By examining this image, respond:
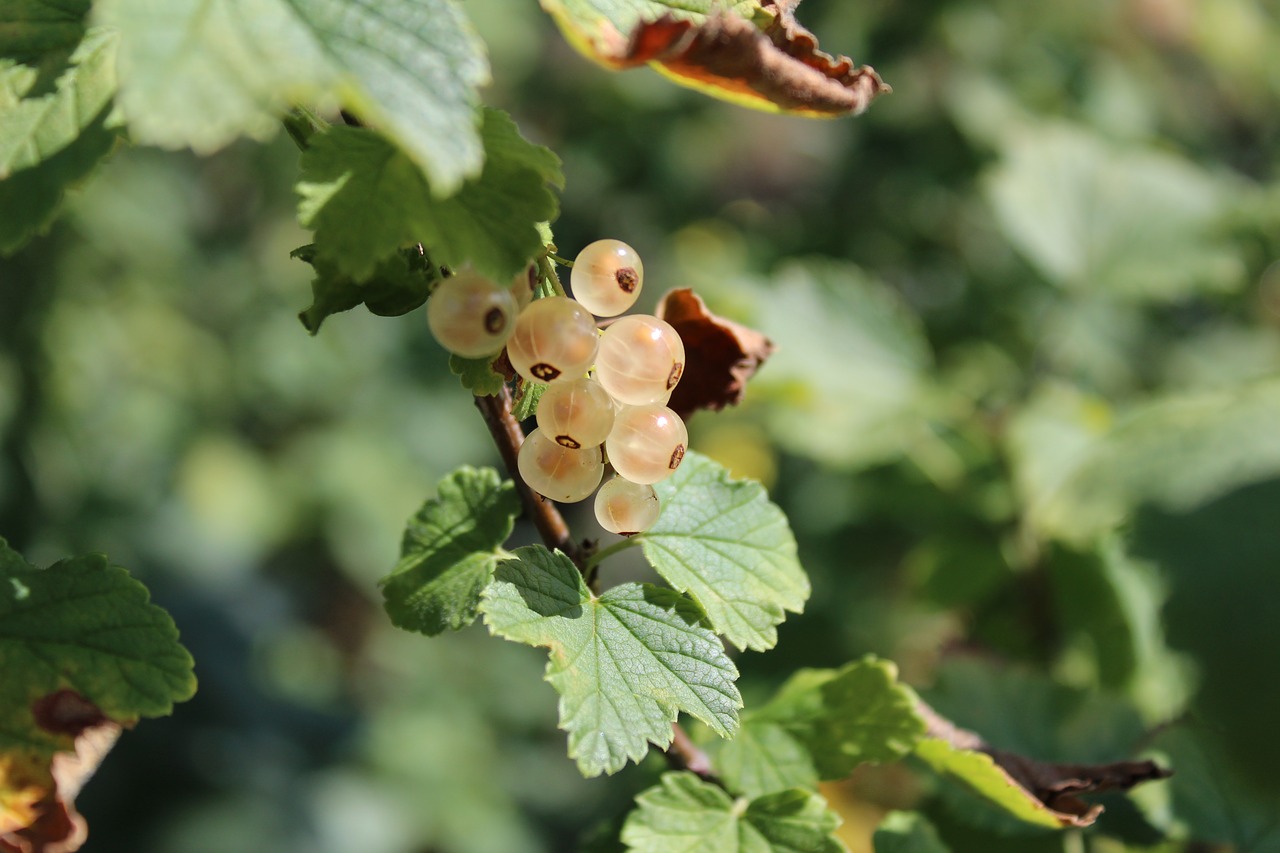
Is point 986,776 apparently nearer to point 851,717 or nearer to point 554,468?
point 851,717

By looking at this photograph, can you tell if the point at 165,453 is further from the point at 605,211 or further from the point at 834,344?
the point at 834,344

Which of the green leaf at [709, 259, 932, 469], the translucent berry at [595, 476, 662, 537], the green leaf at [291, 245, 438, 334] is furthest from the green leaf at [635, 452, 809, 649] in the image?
the green leaf at [709, 259, 932, 469]

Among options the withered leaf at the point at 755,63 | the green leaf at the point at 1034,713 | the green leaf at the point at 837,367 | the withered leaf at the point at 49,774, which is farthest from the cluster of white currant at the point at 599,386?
the green leaf at the point at 837,367

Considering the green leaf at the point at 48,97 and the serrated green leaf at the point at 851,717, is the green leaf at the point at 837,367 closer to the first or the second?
the serrated green leaf at the point at 851,717

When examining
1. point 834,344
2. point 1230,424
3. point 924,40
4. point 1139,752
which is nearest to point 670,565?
point 1139,752

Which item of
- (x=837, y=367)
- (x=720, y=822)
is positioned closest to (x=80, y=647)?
(x=720, y=822)
